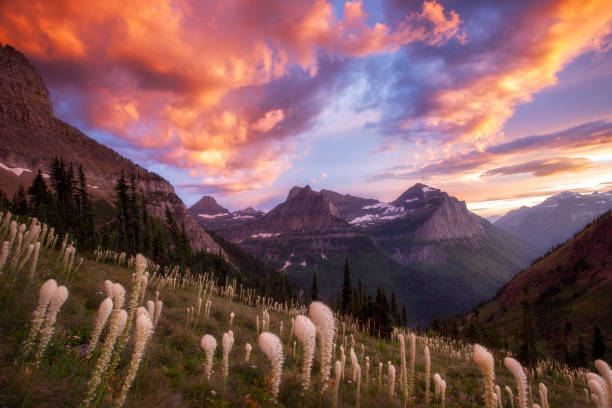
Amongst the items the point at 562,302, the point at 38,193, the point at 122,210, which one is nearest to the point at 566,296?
the point at 562,302

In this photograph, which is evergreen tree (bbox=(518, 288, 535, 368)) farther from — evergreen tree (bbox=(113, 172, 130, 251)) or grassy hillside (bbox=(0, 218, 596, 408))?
evergreen tree (bbox=(113, 172, 130, 251))

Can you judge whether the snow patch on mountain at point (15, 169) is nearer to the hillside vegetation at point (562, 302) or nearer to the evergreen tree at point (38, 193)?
the evergreen tree at point (38, 193)

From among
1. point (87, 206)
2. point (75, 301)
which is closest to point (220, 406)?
point (75, 301)

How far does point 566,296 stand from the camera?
422 ft

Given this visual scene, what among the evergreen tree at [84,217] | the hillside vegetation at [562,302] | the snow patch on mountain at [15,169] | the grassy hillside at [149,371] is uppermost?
the snow patch on mountain at [15,169]

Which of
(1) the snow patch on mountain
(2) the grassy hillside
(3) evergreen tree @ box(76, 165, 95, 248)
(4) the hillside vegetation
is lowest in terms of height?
(4) the hillside vegetation

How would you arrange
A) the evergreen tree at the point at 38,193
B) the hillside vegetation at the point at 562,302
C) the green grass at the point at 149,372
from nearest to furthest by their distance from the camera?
1. the green grass at the point at 149,372
2. the evergreen tree at the point at 38,193
3. the hillside vegetation at the point at 562,302

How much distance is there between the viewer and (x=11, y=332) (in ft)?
18.1

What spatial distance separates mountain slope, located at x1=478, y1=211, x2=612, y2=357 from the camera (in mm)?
98188

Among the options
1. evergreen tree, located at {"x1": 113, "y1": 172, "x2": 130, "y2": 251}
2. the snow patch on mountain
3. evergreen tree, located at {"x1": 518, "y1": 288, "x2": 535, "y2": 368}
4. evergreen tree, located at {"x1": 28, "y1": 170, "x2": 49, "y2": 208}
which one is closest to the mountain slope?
evergreen tree, located at {"x1": 518, "y1": 288, "x2": 535, "y2": 368}

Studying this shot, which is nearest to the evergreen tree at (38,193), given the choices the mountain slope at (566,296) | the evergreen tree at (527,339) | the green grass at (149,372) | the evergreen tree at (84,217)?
the evergreen tree at (84,217)

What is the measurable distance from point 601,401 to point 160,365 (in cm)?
807

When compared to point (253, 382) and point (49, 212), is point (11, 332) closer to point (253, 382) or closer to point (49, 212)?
point (253, 382)

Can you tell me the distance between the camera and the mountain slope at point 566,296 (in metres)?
98.2
